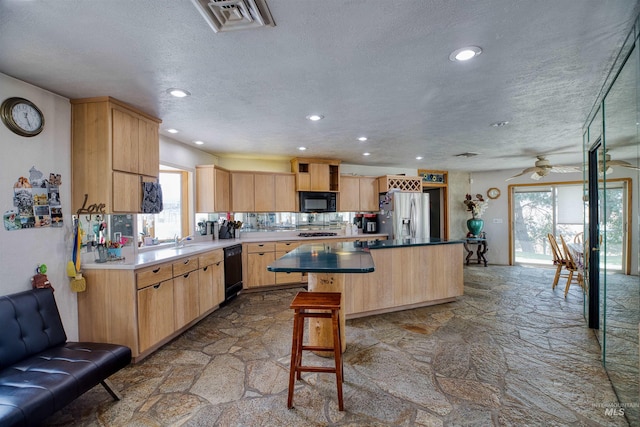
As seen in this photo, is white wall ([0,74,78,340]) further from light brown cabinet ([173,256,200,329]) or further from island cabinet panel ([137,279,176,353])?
light brown cabinet ([173,256,200,329])

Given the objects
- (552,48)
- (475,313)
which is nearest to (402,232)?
(475,313)

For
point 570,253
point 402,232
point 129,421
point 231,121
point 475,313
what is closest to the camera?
point 129,421

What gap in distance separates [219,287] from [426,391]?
9.46ft

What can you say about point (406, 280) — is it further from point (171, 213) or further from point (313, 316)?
point (171, 213)

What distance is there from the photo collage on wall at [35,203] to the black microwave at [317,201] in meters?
3.59

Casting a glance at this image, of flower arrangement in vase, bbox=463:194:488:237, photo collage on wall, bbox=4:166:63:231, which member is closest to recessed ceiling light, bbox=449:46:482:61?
photo collage on wall, bbox=4:166:63:231

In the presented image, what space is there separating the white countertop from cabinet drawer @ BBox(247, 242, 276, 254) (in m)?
0.07

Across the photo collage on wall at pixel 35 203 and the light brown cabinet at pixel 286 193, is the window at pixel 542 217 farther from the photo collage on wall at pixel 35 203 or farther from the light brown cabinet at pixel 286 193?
the photo collage on wall at pixel 35 203

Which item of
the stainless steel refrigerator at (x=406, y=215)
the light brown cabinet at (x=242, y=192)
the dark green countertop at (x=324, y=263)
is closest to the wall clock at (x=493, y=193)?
the stainless steel refrigerator at (x=406, y=215)

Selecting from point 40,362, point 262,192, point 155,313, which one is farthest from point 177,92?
point 262,192

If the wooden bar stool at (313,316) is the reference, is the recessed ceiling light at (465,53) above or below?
above

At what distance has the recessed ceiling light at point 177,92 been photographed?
2514 mm

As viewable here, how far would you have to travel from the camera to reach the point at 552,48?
6.31 feet

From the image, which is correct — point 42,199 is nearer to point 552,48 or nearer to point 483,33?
point 483,33
